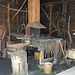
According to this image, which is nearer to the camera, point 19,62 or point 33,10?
point 19,62

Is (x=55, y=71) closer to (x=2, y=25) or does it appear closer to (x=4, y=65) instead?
(x=4, y=65)

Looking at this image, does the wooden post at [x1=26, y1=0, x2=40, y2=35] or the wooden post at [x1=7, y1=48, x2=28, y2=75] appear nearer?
the wooden post at [x1=7, y1=48, x2=28, y2=75]

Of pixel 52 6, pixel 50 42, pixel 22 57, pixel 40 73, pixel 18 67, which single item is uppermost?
pixel 52 6

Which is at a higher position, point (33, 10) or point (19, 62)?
point (33, 10)

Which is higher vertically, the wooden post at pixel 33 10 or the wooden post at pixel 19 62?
the wooden post at pixel 33 10

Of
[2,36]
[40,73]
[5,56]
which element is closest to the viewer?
[40,73]

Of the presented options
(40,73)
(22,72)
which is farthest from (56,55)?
(22,72)

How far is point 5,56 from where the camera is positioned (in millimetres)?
7602

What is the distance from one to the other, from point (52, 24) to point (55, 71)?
4897mm

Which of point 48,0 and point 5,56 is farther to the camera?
point 48,0

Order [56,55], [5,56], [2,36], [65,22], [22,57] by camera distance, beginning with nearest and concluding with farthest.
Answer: [22,57]
[56,55]
[5,56]
[2,36]
[65,22]

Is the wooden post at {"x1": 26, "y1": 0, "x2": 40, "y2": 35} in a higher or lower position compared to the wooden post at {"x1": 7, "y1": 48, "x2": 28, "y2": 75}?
higher

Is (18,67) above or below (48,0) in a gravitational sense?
below

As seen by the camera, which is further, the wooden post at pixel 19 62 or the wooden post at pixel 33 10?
the wooden post at pixel 33 10
